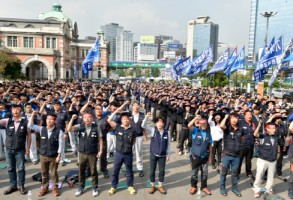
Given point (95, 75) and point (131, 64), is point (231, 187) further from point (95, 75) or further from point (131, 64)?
point (131, 64)

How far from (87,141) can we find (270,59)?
33.5 feet

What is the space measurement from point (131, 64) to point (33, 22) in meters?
41.5

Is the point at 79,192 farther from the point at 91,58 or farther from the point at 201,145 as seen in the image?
the point at 91,58

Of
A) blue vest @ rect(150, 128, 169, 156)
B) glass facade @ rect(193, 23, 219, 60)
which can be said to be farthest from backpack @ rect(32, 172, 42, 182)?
glass facade @ rect(193, 23, 219, 60)

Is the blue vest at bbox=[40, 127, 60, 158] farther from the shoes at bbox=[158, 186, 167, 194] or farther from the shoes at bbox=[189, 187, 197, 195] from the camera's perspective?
the shoes at bbox=[189, 187, 197, 195]

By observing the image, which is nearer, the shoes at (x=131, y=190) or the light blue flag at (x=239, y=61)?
the shoes at (x=131, y=190)

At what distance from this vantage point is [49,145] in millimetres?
5348

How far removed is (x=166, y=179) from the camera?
21.7 ft

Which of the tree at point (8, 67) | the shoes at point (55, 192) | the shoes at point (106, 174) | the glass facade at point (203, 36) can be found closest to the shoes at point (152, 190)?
the shoes at point (106, 174)

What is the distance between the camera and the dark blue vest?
17.8 feet

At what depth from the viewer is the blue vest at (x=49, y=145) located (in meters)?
5.35

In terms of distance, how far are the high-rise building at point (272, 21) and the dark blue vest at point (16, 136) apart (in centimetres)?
9097

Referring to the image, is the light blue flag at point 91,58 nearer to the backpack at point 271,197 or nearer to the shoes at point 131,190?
the shoes at point 131,190

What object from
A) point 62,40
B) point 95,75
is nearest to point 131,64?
point 95,75
